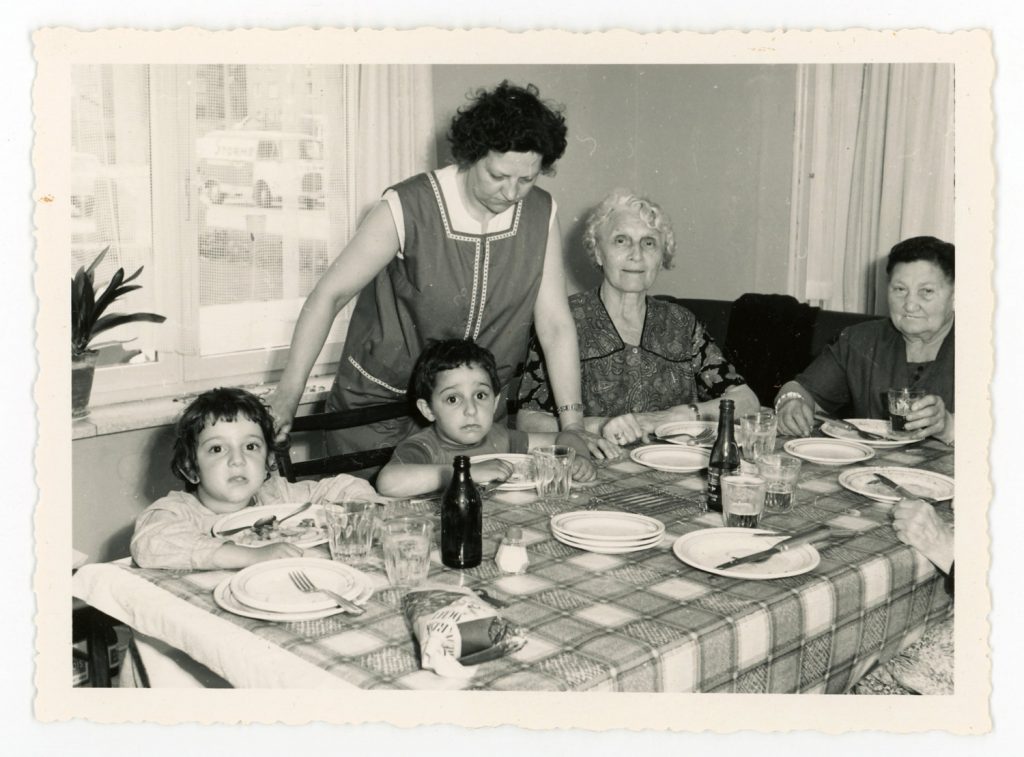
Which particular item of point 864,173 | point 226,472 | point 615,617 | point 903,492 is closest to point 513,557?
point 615,617

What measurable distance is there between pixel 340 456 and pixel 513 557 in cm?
93

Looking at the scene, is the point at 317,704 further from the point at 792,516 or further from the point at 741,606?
the point at 792,516

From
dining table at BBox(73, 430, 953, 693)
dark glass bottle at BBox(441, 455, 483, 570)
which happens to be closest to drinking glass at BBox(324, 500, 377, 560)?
dining table at BBox(73, 430, 953, 693)

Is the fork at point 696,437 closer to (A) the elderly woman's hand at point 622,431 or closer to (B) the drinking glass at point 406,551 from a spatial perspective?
(A) the elderly woman's hand at point 622,431

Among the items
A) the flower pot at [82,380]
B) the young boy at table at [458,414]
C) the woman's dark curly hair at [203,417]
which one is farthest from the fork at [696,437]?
the flower pot at [82,380]

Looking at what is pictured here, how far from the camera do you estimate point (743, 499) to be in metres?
2.10

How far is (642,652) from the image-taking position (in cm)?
153

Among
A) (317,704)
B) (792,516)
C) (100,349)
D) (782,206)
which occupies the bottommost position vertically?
(317,704)

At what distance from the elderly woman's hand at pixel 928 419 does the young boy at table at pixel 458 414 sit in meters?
0.96

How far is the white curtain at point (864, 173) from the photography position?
4.04 meters

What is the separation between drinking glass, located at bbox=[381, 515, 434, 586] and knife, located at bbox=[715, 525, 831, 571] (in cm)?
53

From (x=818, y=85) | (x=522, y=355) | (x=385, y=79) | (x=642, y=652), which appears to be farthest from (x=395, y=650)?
(x=818, y=85)

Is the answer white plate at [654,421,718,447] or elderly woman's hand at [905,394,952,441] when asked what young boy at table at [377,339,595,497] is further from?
elderly woman's hand at [905,394,952,441]

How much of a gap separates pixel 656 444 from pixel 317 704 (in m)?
1.51
